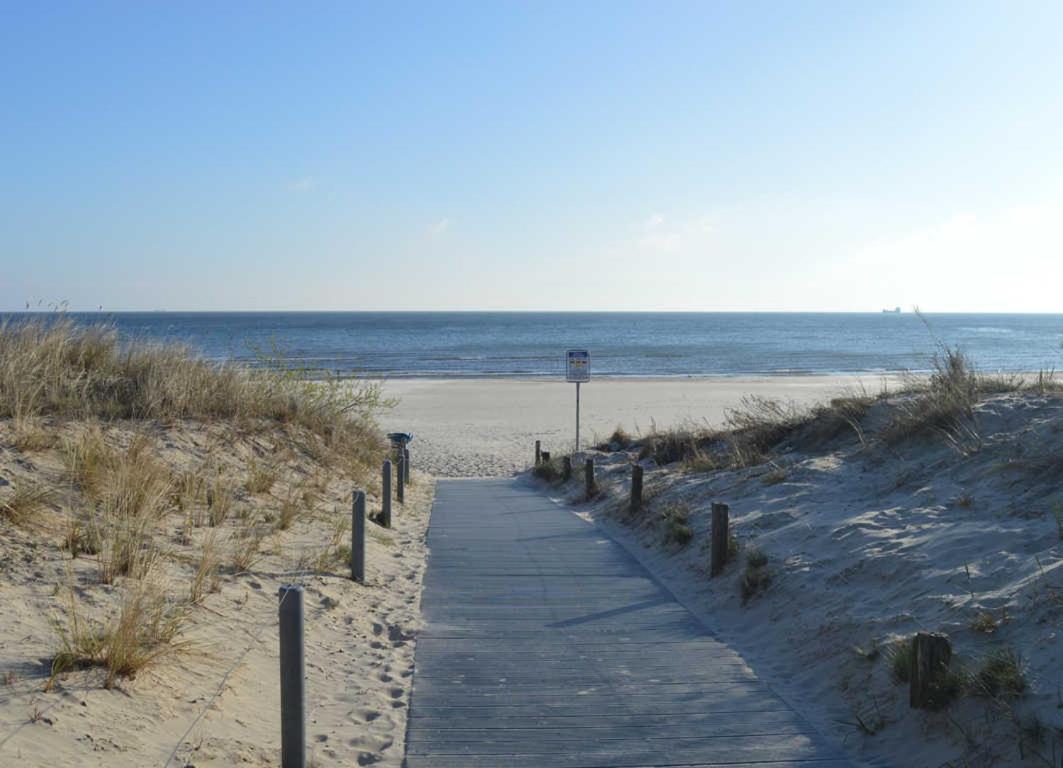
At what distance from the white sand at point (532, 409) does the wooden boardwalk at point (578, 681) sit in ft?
36.8

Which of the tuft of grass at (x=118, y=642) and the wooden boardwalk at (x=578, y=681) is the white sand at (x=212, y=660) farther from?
the wooden boardwalk at (x=578, y=681)

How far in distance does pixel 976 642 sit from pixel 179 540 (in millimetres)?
6350

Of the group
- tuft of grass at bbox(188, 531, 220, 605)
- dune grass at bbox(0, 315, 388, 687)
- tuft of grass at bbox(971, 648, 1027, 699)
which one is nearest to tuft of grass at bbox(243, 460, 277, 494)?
dune grass at bbox(0, 315, 388, 687)

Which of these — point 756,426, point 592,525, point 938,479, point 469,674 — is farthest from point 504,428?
point 469,674

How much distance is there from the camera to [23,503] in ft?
22.9

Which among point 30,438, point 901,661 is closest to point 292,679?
point 901,661

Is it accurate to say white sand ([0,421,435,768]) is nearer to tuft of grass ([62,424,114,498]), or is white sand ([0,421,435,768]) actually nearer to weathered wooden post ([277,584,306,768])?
tuft of grass ([62,424,114,498])

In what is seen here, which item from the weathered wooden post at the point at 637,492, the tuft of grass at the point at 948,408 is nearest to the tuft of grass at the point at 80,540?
the weathered wooden post at the point at 637,492

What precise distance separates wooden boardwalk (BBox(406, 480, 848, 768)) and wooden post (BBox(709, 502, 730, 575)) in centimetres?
66

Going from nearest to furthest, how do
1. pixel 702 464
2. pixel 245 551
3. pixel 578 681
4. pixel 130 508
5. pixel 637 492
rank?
pixel 578 681
pixel 130 508
pixel 245 551
pixel 637 492
pixel 702 464

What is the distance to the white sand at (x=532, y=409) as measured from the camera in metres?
25.0

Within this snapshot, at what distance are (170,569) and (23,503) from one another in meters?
1.27

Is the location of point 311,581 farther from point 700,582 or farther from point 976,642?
point 976,642

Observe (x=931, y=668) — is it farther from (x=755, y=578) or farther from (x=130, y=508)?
(x=130, y=508)
